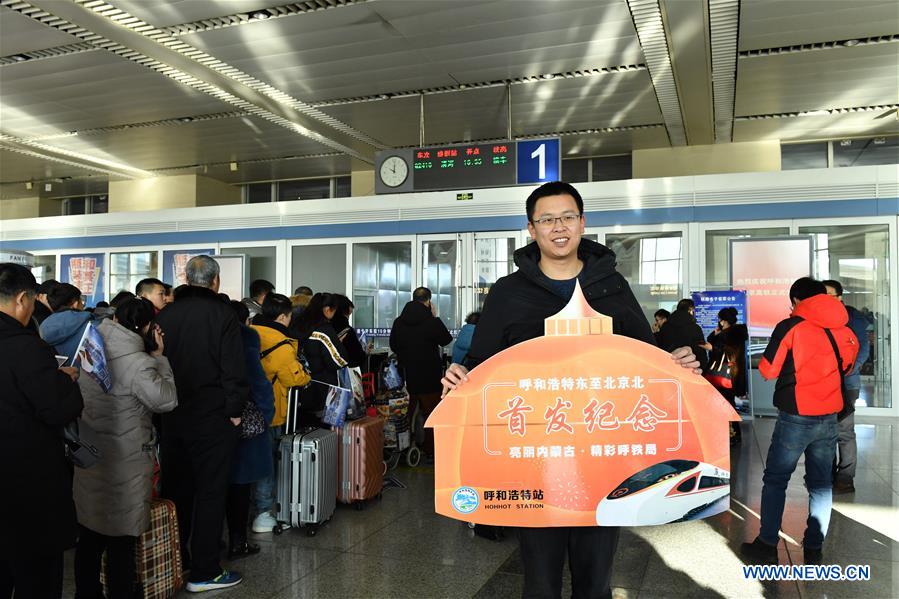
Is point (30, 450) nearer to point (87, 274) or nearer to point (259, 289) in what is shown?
point (259, 289)

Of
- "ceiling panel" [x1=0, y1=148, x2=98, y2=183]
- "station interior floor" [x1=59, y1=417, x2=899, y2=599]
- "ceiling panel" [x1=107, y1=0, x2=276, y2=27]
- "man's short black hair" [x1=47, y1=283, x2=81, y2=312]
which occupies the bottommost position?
"station interior floor" [x1=59, y1=417, x2=899, y2=599]

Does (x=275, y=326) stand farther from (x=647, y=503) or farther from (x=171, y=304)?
(x=647, y=503)

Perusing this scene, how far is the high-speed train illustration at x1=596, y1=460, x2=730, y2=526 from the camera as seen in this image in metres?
1.78

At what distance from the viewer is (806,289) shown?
3684mm

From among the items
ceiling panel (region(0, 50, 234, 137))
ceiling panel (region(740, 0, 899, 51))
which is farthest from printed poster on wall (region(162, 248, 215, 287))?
ceiling panel (region(740, 0, 899, 51))

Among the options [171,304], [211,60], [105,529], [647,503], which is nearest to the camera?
[647,503]

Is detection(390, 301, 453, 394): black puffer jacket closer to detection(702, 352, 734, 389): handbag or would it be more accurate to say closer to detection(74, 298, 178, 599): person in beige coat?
detection(702, 352, 734, 389): handbag

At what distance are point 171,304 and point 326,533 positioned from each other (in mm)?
1766

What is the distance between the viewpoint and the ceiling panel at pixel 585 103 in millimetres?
8711

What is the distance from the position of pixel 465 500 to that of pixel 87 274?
12.5m

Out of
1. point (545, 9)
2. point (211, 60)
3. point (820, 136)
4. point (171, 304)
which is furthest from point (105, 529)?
point (820, 136)

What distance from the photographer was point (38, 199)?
16625 millimetres

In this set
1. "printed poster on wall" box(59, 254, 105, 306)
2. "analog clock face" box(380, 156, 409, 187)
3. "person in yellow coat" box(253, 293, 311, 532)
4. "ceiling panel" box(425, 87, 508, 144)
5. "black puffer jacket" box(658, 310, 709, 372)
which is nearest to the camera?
"person in yellow coat" box(253, 293, 311, 532)

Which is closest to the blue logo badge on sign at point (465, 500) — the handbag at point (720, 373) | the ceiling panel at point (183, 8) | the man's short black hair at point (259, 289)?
the man's short black hair at point (259, 289)
